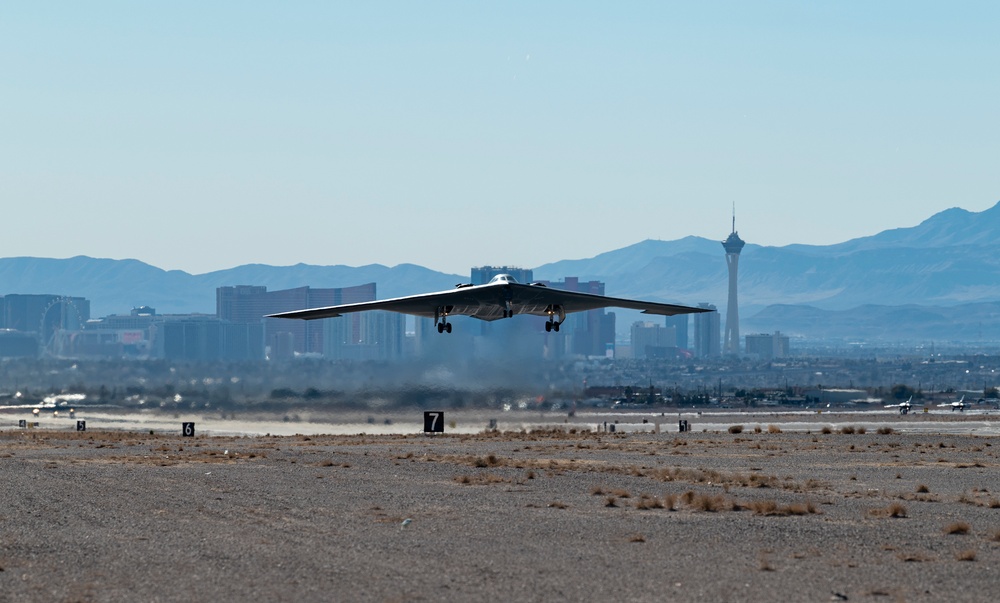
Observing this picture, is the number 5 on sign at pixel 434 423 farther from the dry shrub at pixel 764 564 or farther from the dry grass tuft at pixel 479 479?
the dry shrub at pixel 764 564

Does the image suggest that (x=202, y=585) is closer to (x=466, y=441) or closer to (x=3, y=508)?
(x=3, y=508)

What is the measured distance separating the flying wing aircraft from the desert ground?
519 centimetres

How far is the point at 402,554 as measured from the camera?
2222 cm

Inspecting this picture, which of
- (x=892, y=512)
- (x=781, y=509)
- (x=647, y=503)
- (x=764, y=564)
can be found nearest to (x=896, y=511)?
(x=892, y=512)

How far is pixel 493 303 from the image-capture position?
150 ft

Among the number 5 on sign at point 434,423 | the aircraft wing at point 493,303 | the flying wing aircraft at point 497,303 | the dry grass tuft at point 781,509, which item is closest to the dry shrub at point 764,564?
the dry grass tuft at point 781,509

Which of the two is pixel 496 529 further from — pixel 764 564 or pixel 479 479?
pixel 479 479

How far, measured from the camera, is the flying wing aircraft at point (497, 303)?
1756 inches

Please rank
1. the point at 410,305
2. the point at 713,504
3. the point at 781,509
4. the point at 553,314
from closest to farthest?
1. the point at 781,509
2. the point at 713,504
3. the point at 553,314
4. the point at 410,305

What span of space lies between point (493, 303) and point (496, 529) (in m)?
20.5

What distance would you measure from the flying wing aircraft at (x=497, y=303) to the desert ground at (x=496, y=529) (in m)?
5.19

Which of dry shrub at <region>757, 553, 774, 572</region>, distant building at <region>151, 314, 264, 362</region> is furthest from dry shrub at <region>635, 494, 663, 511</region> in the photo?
distant building at <region>151, 314, 264, 362</region>

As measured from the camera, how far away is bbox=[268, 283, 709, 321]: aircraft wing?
44.6 metres

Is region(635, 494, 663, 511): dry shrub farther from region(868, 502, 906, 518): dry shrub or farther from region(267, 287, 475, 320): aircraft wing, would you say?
region(267, 287, 475, 320): aircraft wing
